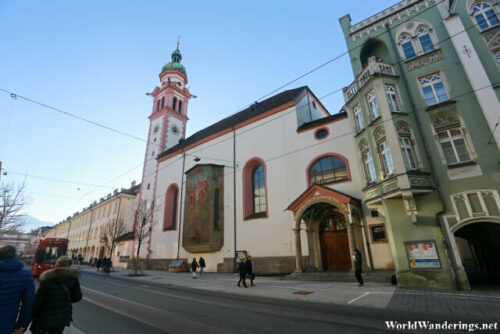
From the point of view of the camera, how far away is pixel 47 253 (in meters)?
17.4

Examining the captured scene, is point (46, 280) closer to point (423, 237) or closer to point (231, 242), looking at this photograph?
point (423, 237)

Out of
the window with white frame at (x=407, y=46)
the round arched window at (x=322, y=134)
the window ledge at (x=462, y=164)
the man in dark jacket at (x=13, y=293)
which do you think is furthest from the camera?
the round arched window at (x=322, y=134)

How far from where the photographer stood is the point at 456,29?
11469 mm

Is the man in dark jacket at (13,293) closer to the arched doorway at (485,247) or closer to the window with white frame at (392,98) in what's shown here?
the window with white frame at (392,98)

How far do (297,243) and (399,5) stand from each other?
1572 centimetres

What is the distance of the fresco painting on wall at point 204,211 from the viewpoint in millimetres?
20031

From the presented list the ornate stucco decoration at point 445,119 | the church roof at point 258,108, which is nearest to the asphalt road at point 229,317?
the ornate stucco decoration at point 445,119

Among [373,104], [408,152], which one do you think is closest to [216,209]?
[373,104]

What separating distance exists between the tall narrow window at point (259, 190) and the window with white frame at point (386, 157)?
9.75 metres

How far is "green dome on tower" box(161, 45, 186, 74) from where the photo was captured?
37.0m

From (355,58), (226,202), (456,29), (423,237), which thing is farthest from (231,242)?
(456,29)

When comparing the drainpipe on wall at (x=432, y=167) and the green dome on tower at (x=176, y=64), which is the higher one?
the green dome on tower at (x=176, y=64)

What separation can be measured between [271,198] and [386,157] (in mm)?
8772

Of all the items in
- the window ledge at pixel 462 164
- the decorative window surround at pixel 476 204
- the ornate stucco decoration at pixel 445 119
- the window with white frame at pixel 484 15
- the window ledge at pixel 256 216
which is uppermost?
the window with white frame at pixel 484 15
